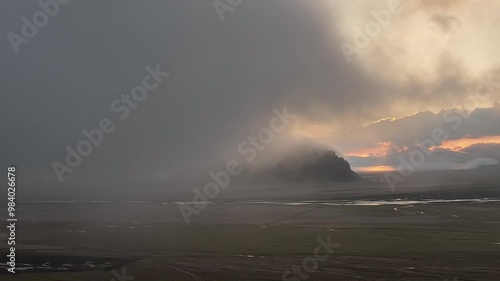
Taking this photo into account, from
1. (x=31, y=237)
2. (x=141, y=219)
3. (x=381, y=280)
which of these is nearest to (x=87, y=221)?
(x=141, y=219)

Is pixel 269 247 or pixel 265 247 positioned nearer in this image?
pixel 269 247

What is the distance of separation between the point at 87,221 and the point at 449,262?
9631cm

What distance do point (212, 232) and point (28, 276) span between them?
4504 cm

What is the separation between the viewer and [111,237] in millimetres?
97000

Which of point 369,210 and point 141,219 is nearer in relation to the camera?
point 141,219

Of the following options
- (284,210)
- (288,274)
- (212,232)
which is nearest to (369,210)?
(284,210)

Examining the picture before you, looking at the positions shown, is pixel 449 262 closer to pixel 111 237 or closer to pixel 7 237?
pixel 111 237

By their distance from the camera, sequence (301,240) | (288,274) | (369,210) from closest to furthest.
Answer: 1. (288,274)
2. (301,240)
3. (369,210)

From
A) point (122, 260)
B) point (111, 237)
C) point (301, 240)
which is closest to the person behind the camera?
point (122, 260)

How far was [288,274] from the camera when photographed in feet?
205

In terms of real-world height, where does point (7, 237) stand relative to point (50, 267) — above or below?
above

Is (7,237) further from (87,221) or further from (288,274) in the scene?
(288,274)

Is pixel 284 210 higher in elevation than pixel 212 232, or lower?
higher

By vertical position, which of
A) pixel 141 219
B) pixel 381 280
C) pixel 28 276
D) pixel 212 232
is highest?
pixel 141 219
